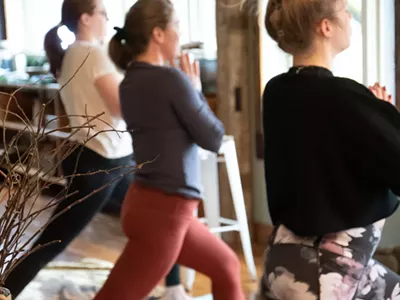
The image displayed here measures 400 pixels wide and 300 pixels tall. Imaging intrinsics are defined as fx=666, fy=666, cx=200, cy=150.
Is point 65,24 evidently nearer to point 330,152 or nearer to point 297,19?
point 297,19

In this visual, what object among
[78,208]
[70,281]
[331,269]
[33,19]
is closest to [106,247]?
[70,281]

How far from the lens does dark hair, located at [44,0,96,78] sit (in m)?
2.38

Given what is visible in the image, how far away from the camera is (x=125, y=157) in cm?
237

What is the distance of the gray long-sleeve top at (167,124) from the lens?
6.20ft

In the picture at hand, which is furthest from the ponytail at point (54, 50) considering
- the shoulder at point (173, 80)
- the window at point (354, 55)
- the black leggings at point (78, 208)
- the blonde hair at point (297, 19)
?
the window at point (354, 55)

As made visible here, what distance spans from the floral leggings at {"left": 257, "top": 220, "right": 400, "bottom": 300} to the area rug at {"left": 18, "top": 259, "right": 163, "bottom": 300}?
1.33 metres

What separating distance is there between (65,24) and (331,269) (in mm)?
1428

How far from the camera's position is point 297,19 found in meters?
1.51

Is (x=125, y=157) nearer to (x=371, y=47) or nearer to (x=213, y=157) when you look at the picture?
(x=213, y=157)

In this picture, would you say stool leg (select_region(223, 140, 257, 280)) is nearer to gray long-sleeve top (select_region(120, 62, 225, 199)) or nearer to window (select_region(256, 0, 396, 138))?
window (select_region(256, 0, 396, 138))

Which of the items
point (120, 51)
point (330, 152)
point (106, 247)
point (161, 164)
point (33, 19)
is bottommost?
point (106, 247)

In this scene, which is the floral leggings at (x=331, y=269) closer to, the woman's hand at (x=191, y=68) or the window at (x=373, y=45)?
the woman's hand at (x=191, y=68)

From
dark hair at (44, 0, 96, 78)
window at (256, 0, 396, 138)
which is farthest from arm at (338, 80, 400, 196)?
window at (256, 0, 396, 138)

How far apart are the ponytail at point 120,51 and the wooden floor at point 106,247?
119 cm
